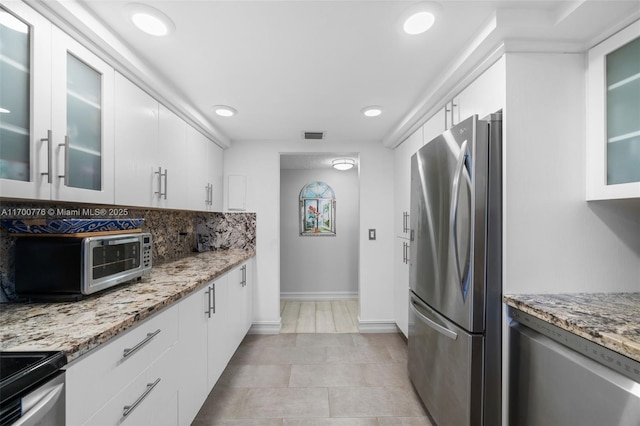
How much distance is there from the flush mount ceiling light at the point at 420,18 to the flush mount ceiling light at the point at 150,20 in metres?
1.08

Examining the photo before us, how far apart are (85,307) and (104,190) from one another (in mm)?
601

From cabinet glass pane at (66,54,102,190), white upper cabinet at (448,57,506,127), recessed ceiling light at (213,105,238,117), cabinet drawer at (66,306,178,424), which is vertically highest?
recessed ceiling light at (213,105,238,117)

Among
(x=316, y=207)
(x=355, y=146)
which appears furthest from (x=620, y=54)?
(x=316, y=207)

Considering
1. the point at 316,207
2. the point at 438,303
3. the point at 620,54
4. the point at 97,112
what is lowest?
the point at 438,303

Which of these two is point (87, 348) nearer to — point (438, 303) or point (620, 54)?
point (438, 303)

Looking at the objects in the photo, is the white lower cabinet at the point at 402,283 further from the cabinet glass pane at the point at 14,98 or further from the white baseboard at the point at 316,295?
the cabinet glass pane at the point at 14,98

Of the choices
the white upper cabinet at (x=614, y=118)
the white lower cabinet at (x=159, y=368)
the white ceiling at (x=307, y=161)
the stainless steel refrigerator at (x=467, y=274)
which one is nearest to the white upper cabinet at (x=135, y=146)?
the white lower cabinet at (x=159, y=368)

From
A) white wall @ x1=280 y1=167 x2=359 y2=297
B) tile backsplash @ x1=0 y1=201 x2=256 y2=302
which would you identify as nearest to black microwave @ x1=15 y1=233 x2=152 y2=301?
tile backsplash @ x1=0 y1=201 x2=256 y2=302

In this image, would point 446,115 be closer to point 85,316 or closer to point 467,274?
point 467,274

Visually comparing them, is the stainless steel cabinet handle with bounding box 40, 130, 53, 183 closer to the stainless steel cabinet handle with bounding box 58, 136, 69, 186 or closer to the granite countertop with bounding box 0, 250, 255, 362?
the stainless steel cabinet handle with bounding box 58, 136, 69, 186

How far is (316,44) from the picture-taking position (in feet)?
4.78

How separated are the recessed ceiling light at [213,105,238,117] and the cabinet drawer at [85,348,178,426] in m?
1.79

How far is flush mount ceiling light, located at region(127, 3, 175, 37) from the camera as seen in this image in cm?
122

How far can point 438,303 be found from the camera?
166cm
